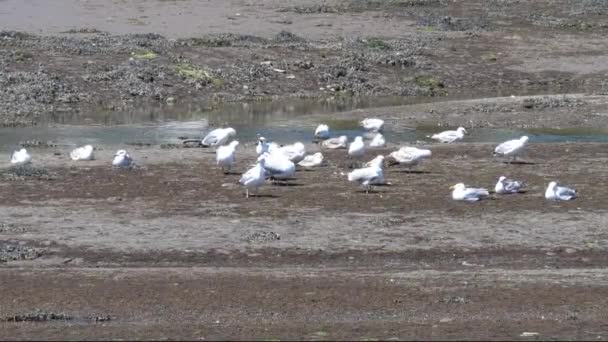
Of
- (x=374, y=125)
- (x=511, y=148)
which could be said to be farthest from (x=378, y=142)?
(x=511, y=148)

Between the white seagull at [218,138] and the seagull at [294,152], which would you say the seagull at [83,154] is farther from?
the seagull at [294,152]

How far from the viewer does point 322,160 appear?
74.1ft

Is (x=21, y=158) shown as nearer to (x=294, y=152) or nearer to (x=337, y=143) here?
(x=294, y=152)

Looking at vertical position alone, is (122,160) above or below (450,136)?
above

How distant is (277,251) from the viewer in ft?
53.6

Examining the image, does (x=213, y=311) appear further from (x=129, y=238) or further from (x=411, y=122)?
(x=411, y=122)

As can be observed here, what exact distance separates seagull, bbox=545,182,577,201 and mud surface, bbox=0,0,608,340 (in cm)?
16

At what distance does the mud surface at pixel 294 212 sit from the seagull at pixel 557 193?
16 centimetres

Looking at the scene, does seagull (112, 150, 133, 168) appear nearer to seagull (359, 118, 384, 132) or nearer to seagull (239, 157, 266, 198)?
seagull (239, 157, 266, 198)

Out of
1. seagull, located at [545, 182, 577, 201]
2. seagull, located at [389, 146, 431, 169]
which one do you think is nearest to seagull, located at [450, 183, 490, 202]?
seagull, located at [545, 182, 577, 201]

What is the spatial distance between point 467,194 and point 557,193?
133 cm

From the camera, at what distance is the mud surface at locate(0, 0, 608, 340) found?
13086 mm

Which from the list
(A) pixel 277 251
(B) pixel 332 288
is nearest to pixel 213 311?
(B) pixel 332 288

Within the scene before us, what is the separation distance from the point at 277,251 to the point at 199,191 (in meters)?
4.05
